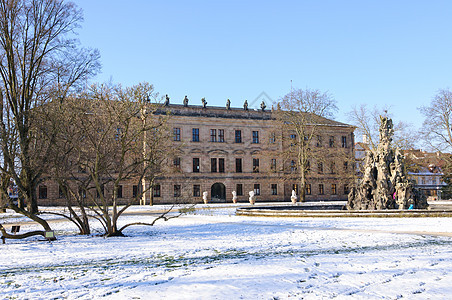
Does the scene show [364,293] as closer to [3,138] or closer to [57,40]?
[3,138]

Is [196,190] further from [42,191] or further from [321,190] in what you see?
[42,191]

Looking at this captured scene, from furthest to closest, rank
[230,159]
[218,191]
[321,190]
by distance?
[321,190] < [218,191] < [230,159]

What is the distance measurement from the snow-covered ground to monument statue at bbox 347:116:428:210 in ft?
38.1

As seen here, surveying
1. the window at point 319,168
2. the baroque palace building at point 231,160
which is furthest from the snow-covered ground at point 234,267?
the window at point 319,168

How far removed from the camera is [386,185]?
27.7 metres

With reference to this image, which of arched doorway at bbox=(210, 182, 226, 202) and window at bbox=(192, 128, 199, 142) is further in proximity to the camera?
arched doorway at bbox=(210, 182, 226, 202)

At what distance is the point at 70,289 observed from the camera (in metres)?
7.66

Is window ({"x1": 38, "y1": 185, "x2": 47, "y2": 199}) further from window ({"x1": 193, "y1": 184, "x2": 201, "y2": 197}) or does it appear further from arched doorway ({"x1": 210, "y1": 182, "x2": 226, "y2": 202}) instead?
arched doorway ({"x1": 210, "y1": 182, "x2": 226, "y2": 202})

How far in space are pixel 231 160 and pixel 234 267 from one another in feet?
161

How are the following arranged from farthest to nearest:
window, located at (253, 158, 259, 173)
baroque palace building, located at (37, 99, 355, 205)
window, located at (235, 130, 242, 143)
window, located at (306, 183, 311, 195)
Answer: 1. window, located at (306, 183, 311, 195)
2. window, located at (253, 158, 259, 173)
3. window, located at (235, 130, 242, 143)
4. baroque palace building, located at (37, 99, 355, 205)

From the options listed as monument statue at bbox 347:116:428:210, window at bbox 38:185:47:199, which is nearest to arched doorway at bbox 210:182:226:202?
window at bbox 38:185:47:199

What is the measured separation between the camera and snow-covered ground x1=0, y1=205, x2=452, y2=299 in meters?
7.27

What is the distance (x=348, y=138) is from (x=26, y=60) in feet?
158

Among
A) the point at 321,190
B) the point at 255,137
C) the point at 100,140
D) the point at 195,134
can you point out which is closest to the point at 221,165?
the point at 195,134
